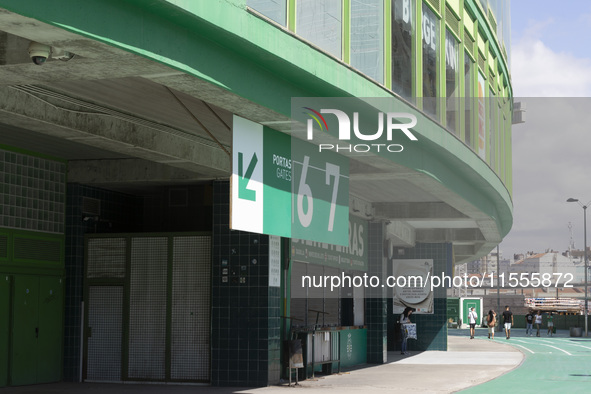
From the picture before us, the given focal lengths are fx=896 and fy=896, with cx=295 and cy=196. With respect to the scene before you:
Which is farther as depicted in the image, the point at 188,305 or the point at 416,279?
the point at 416,279

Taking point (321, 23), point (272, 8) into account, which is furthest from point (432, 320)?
point (272, 8)

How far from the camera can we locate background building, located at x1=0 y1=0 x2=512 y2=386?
34.6 feet

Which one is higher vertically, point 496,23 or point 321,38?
point 496,23

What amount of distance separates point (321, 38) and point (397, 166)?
14.1 ft

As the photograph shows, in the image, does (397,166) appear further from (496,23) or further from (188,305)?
(496,23)

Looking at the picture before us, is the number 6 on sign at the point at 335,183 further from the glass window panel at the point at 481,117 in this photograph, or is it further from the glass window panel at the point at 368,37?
the glass window panel at the point at 481,117

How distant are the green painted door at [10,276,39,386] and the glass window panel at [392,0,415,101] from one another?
8.37m

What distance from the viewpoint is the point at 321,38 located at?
13219mm

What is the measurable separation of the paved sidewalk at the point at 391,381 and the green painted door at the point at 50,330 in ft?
1.31

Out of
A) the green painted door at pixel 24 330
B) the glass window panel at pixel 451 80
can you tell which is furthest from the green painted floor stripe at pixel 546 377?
the green painted door at pixel 24 330

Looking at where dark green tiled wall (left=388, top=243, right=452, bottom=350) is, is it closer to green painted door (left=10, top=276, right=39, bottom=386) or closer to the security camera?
green painted door (left=10, top=276, right=39, bottom=386)

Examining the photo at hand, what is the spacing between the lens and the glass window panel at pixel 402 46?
16844mm

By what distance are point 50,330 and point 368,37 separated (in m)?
9.18

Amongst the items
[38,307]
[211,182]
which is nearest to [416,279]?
[211,182]
